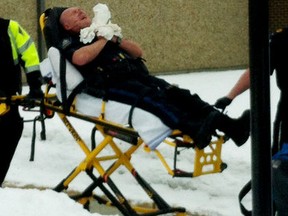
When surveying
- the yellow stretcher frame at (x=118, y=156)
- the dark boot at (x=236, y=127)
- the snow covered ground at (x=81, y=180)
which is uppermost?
the dark boot at (x=236, y=127)

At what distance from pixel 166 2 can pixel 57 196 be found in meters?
10.7

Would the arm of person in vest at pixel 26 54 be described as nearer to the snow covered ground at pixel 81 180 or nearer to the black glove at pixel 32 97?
the black glove at pixel 32 97

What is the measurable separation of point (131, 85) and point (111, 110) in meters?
0.21

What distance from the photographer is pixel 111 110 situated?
4.09 meters

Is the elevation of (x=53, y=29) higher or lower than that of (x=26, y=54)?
higher

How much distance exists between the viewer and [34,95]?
15.4 feet

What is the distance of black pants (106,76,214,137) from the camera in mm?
3791

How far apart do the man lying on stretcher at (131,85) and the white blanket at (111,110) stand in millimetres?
41

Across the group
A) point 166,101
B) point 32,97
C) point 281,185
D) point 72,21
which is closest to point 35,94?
point 32,97

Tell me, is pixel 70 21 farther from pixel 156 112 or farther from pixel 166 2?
pixel 166 2

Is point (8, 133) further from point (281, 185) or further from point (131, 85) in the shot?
point (281, 185)

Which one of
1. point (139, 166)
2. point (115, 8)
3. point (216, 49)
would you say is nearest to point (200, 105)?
point (139, 166)

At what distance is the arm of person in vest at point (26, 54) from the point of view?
15.8ft

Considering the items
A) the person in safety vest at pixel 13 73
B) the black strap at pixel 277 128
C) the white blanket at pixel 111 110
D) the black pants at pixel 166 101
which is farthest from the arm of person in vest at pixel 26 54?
the black strap at pixel 277 128
